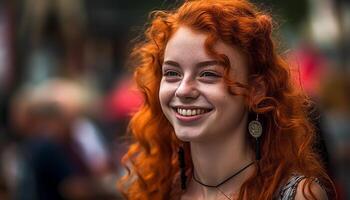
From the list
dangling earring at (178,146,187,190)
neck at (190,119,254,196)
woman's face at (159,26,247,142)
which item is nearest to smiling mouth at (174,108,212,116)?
woman's face at (159,26,247,142)

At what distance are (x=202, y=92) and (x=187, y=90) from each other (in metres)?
0.05

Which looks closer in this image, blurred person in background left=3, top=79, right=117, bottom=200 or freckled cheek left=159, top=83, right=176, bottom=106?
freckled cheek left=159, top=83, right=176, bottom=106

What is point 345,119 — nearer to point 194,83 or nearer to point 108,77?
point 108,77

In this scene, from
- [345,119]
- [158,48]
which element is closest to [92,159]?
[345,119]

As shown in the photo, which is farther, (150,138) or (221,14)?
(150,138)

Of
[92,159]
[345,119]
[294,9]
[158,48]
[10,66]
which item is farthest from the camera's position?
[10,66]

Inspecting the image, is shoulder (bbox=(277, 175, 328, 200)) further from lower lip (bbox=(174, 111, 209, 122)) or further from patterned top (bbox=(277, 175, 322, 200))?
lower lip (bbox=(174, 111, 209, 122))

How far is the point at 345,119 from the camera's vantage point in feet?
36.5

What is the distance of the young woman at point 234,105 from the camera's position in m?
3.54

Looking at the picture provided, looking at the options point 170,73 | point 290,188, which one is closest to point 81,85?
point 170,73

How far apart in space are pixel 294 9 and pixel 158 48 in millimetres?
8475

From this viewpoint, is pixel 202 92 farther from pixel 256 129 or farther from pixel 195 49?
pixel 256 129

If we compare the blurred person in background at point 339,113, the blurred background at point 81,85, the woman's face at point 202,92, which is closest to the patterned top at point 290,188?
the woman's face at point 202,92

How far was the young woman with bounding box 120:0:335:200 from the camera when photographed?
354cm
